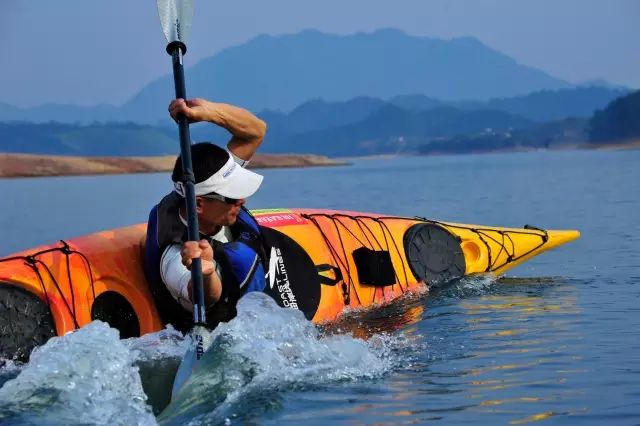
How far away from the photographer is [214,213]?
589 cm

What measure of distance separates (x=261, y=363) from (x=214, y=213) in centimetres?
108

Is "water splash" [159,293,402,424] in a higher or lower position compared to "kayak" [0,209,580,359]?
lower

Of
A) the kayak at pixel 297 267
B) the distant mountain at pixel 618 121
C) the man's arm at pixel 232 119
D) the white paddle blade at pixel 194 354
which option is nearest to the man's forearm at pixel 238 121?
the man's arm at pixel 232 119

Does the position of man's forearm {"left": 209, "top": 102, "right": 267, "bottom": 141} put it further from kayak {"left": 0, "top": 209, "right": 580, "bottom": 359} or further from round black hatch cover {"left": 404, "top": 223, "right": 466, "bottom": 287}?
round black hatch cover {"left": 404, "top": 223, "right": 466, "bottom": 287}

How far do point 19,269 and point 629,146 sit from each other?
102m

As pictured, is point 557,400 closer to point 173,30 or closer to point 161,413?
point 161,413

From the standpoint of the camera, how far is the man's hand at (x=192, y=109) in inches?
229

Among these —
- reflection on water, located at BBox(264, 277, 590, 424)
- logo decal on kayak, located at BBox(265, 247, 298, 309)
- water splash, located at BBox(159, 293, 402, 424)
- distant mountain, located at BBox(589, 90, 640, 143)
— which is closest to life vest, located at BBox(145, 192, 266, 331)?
water splash, located at BBox(159, 293, 402, 424)

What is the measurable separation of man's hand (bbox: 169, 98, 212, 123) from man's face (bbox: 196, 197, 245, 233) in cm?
50

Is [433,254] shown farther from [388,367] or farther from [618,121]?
[618,121]

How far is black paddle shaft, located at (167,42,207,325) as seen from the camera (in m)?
→ 5.32

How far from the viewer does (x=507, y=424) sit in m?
4.54

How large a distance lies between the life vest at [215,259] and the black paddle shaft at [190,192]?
0.32 meters

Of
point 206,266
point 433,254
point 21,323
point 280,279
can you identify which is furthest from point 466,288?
point 21,323
